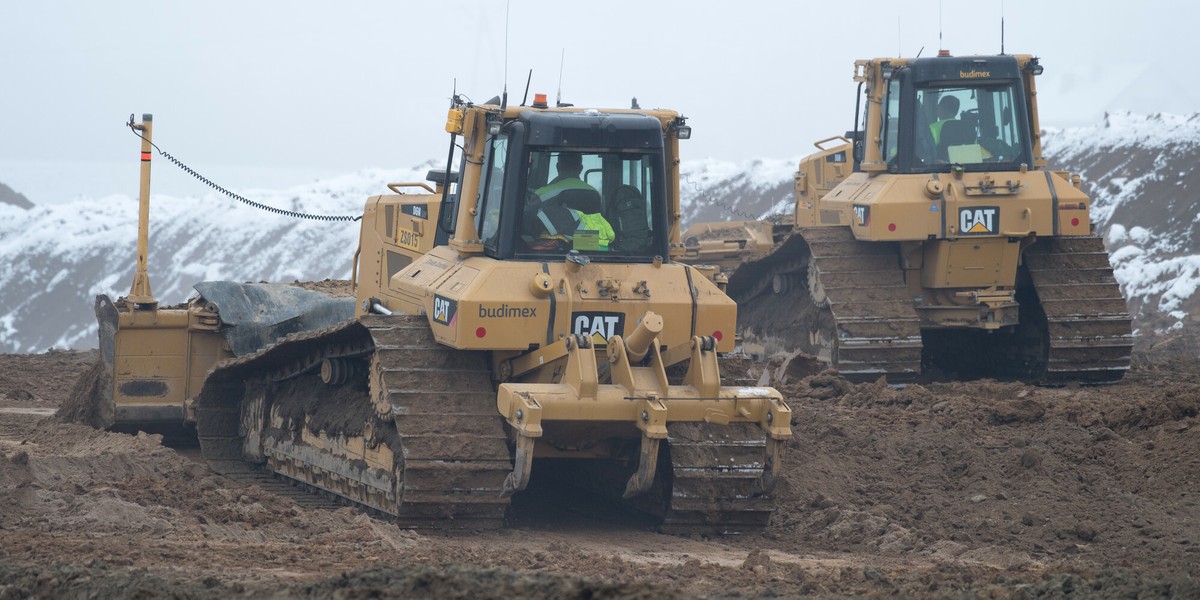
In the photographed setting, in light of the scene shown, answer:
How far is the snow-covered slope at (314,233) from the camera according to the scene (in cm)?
2948

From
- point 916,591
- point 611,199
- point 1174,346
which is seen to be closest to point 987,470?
point 611,199

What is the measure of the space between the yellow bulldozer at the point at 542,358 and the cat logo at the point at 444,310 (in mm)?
15

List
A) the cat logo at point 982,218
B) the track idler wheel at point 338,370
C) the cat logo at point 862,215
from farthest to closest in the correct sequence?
the cat logo at point 862,215 < the cat logo at point 982,218 < the track idler wheel at point 338,370

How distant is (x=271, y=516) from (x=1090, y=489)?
5.17m

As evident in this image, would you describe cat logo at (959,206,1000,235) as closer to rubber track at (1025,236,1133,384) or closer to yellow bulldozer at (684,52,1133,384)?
yellow bulldozer at (684,52,1133,384)

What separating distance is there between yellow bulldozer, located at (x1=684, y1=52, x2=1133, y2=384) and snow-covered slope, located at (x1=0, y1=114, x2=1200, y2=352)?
36.8 ft

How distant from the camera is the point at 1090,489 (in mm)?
10828

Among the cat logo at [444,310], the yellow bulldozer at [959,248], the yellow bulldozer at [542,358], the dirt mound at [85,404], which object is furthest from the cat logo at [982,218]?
the dirt mound at [85,404]

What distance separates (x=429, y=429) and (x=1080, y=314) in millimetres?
8165

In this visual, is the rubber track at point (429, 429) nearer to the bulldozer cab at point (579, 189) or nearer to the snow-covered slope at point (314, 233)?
the bulldozer cab at point (579, 189)

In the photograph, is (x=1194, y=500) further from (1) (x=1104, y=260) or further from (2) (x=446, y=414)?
(1) (x=1104, y=260)

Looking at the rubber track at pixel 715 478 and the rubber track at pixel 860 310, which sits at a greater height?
the rubber track at pixel 860 310

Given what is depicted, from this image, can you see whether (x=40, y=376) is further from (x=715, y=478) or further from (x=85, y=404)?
(x=715, y=478)

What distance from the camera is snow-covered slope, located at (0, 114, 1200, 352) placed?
96.7 ft
